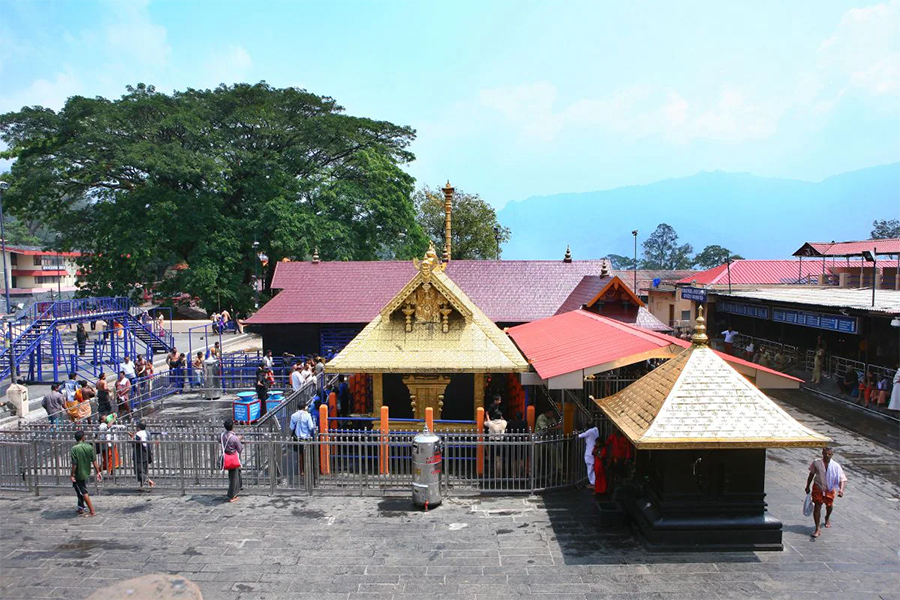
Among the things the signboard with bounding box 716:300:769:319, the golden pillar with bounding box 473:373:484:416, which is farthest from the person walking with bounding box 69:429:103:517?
Result: the signboard with bounding box 716:300:769:319

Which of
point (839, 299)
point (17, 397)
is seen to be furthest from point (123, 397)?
point (839, 299)

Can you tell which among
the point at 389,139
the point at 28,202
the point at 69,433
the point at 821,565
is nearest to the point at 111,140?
the point at 28,202

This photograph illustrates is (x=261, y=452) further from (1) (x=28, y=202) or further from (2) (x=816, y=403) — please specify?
(1) (x=28, y=202)

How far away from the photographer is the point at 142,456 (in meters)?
13.0

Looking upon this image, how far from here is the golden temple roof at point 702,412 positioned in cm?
941

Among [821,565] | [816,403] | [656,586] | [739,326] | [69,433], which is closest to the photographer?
[656,586]

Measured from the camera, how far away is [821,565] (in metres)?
9.71

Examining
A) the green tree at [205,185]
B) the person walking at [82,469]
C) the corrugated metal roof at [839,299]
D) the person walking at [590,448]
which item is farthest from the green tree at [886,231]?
the person walking at [82,469]

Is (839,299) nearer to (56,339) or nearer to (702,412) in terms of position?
(702,412)

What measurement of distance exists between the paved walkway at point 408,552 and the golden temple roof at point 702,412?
6.71 feet

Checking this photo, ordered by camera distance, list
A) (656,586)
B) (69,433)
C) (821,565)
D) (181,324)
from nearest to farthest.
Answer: (656,586)
(821,565)
(69,433)
(181,324)

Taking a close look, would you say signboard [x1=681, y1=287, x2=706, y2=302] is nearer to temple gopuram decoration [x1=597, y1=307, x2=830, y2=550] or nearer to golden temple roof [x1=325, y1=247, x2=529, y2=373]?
golden temple roof [x1=325, y1=247, x2=529, y2=373]

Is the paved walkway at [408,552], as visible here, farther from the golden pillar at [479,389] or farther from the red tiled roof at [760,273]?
the red tiled roof at [760,273]

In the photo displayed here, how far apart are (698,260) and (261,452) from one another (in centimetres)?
9423
